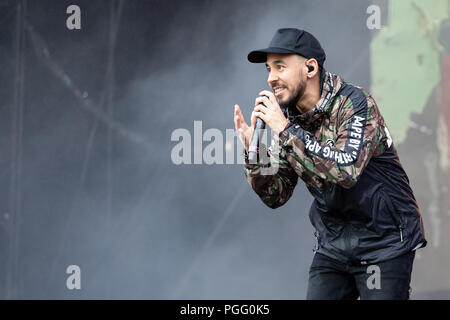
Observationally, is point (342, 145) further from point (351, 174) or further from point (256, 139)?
point (256, 139)

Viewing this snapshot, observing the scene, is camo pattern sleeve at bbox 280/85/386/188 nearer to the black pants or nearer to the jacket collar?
the jacket collar

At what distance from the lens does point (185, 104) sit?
4828 millimetres

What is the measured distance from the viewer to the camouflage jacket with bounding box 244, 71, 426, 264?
237cm

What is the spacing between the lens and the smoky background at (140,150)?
15.6 ft

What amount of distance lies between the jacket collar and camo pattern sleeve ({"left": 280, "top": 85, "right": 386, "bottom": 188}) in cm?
5

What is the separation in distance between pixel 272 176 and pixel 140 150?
2.27 metres

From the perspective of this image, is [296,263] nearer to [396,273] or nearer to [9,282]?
[9,282]

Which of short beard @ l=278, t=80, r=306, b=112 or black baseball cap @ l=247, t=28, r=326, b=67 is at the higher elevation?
black baseball cap @ l=247, t=28, r=326, b=67

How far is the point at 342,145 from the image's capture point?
2396 millimetres

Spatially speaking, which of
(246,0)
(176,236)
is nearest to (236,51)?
(246,0)

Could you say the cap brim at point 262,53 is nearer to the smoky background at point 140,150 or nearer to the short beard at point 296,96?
the short beard at point 296,96

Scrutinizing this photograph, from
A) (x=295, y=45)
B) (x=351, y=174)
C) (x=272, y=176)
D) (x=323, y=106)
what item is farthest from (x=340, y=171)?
(x=295, y=45)

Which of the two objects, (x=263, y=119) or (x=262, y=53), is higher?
(x=262, y=53)

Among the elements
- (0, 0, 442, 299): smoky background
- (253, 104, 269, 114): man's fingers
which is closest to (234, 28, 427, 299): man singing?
(253, 104, 269, 114): man's fingers
